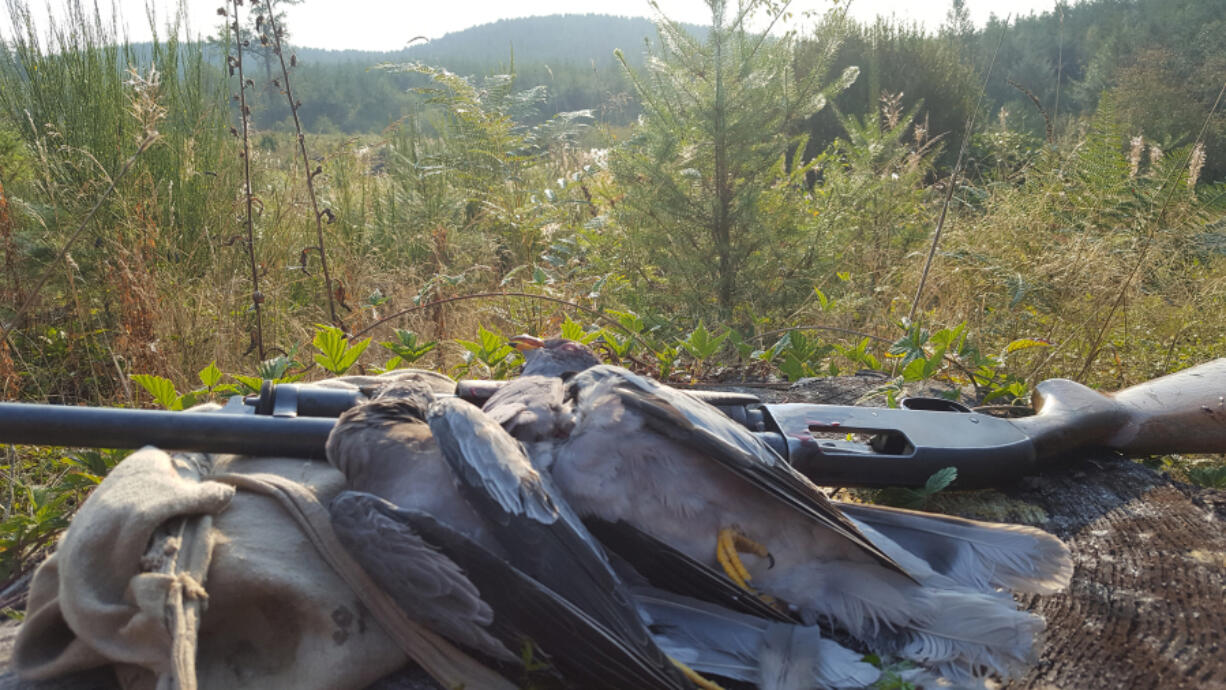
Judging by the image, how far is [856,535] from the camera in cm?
159

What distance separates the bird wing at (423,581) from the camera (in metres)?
1.35

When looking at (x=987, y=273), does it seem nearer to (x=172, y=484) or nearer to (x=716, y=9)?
(x=716, y=9)

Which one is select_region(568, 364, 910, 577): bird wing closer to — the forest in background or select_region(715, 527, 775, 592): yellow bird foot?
select_region(715, 527, 775, 592): yellow bird foot

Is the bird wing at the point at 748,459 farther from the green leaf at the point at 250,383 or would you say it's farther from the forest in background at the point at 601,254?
the green leaf at the point at 250,383

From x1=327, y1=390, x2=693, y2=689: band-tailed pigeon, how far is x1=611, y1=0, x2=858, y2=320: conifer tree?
2968 millimetres

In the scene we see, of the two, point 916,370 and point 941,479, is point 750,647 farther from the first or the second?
point 916,370

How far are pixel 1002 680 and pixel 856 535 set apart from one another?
1.22 ft

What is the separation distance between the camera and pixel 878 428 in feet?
6.84

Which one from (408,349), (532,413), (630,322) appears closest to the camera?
(532,413)

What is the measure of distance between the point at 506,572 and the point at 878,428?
1.22 m

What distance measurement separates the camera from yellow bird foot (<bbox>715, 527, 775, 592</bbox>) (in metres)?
1.65

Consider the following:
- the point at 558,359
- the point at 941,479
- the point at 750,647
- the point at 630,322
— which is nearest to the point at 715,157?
the point at 630,322

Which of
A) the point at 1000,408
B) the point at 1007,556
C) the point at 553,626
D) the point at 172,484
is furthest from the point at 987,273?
the point at 172,484

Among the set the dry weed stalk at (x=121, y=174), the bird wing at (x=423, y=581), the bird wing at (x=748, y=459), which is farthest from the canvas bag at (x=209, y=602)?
the dry weed stalk at (x=121, y=174)
